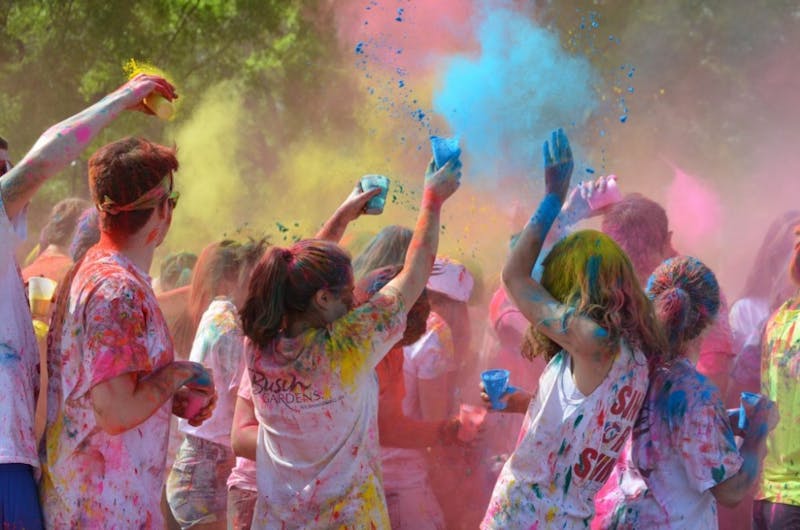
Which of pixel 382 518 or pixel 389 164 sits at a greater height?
pixel 389 164

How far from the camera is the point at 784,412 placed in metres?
3.82

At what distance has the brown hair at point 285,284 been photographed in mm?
3012

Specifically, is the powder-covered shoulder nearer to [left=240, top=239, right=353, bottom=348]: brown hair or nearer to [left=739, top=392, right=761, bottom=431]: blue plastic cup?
[left=240, top=239, right=353, bottom=348]: brown hair

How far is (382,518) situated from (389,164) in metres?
7.67

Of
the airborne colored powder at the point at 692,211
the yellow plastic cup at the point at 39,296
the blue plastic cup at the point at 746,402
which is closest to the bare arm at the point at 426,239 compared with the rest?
the blue plastic cup at the point at 746,402

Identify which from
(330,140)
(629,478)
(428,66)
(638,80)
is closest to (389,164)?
(428,66)

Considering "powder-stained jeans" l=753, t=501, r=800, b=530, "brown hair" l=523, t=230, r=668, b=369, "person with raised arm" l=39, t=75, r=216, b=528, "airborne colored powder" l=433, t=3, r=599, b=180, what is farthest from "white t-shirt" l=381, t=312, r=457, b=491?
"airborne colored powder" l=433, t=3, r=599, b=180

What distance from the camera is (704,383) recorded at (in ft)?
10.3

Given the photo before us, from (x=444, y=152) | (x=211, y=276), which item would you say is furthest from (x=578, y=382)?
(x=211, y=276)

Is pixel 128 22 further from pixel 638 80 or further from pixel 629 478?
pixel 629 478

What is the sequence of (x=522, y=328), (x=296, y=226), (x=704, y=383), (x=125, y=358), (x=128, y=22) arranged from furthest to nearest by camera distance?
(x=128, y=22), (x=296, y=226), (x=522, y=328), (x=704, y=383), (x=125, y=358)

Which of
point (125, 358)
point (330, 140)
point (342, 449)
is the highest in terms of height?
point (330, 140)

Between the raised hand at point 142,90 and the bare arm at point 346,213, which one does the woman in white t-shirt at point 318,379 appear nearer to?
the bare arm at point 346,213

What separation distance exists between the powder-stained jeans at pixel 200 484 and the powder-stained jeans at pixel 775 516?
2253 mm
